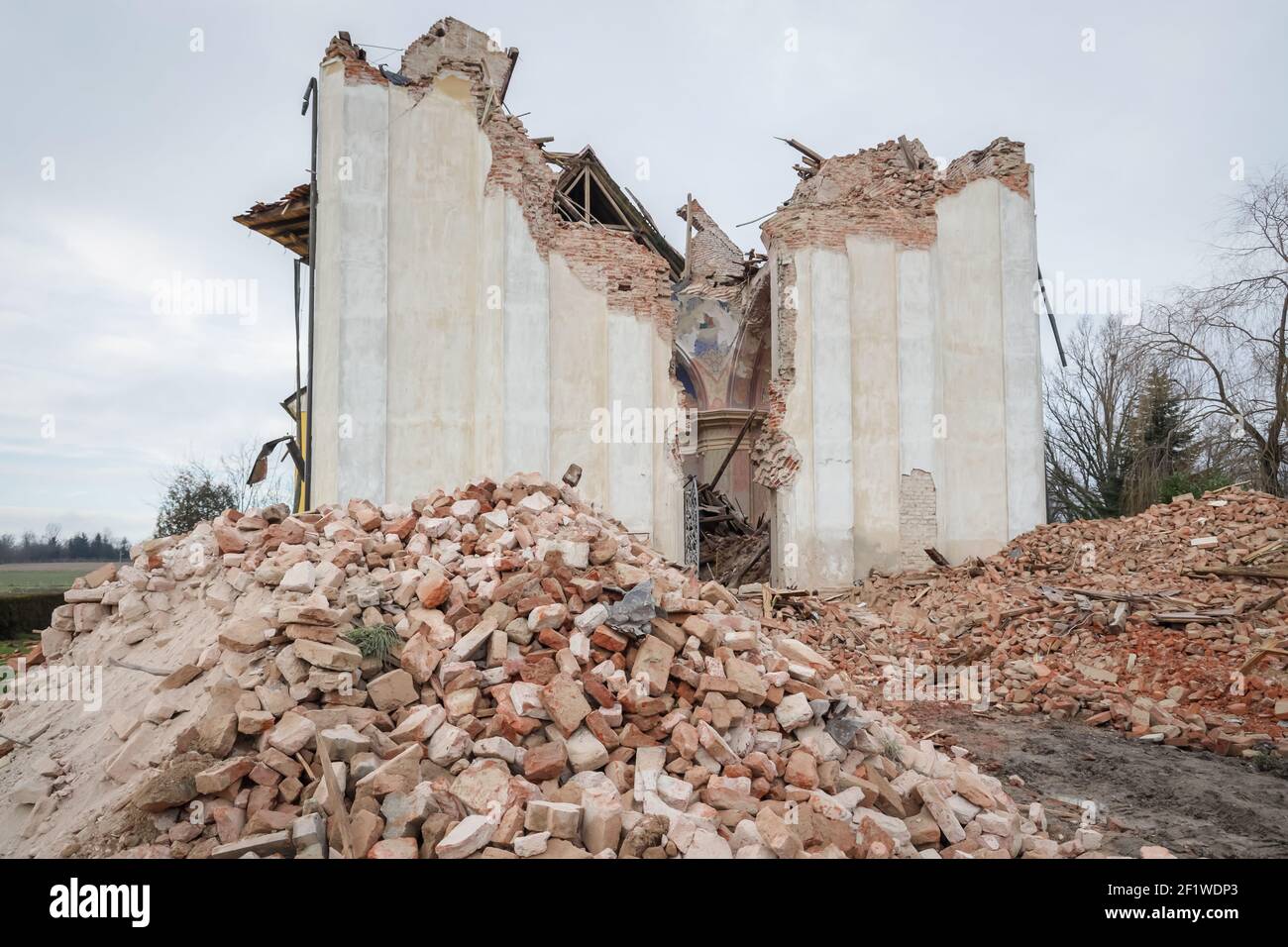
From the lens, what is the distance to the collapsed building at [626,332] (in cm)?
1205

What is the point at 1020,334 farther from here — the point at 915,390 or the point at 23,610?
the point at 23,610

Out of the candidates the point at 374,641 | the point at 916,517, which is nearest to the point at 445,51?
the point at 916,517

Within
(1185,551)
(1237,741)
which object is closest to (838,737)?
(1237,741)

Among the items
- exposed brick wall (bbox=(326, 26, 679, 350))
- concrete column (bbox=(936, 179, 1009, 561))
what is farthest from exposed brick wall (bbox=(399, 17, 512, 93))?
concrete column (bbox=(936, 179, 1009, 561))

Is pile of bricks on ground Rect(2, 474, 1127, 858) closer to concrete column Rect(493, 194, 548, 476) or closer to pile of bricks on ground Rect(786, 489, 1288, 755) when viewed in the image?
pile of bricks on ground Rect(786, 489, 1288, 755)

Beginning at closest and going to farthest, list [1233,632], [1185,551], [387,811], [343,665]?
[387,811] → [343,665] → [1233,632] → [1185,551]

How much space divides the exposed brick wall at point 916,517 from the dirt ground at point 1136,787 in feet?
19.8

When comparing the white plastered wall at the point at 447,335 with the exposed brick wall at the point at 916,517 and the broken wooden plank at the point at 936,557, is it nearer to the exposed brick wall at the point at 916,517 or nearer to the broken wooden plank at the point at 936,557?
the exposed brick wall at the point at 916,517

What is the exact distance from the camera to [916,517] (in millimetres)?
13641

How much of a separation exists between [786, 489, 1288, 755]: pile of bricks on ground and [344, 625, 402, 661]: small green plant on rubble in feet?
20.1

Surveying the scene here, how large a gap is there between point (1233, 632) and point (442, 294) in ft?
37.4

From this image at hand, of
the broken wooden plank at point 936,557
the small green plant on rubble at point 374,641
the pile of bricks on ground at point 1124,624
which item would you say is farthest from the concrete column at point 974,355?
the small green plant on rubble at point 374,641
